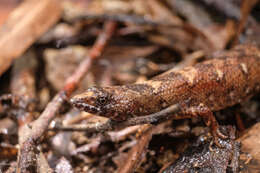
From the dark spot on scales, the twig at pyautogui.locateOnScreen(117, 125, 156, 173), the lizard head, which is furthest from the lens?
the dark spot on scales

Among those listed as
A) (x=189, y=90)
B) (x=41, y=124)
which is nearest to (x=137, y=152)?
(x=189, y=90)

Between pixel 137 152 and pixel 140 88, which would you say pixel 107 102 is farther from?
pixel 137 152

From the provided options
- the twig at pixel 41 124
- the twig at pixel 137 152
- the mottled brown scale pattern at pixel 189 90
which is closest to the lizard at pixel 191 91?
the mottled brown scale pattern at pixel 189 90

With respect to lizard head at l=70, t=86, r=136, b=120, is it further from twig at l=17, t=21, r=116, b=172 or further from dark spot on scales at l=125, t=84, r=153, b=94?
twig at l=17, t=21, r=116, b=172

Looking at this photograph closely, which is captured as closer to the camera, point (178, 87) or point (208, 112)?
point (208, 112)

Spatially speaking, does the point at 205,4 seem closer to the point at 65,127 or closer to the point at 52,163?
the point at 65,127

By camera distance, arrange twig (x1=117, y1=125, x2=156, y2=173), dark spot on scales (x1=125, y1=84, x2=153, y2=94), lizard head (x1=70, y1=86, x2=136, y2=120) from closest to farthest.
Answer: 1. lizard head (x1=70, y1=86, x2=136, y2=120)
2. twig (x1=117, y1=125, x2=156, y2=173)
3. dark spot on scales (x1=125, y1=84, x2=153, y2=94)

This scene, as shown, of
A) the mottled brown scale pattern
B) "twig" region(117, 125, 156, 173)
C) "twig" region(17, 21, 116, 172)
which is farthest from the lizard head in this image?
"twig" region(17, 21, 116, 172)

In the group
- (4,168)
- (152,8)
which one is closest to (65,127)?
(4,168)

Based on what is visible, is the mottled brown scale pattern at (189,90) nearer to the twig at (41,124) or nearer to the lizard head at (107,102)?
the lizard head at (107,102)

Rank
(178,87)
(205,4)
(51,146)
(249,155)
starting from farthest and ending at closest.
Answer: (205,4), (51,146), (178,87), (249,155)
